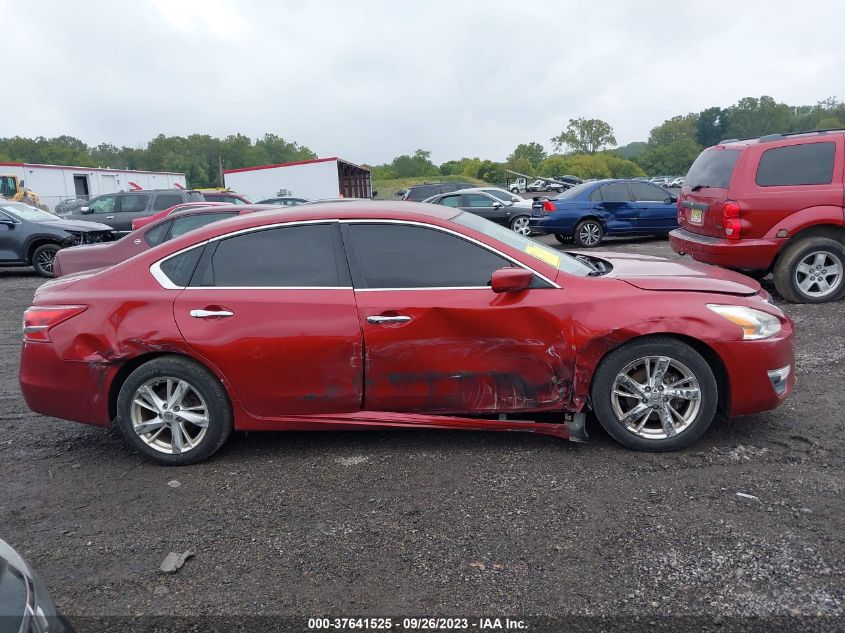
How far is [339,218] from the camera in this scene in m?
4.11

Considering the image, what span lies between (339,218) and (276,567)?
2.09 metres

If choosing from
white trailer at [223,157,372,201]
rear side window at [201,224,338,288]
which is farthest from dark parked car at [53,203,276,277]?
white trailer at [223,157,372,201]

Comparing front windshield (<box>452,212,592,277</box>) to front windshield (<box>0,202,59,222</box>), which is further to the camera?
front windshield (<box>0,202,59,222</box>)

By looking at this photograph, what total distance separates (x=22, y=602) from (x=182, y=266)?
264 cm

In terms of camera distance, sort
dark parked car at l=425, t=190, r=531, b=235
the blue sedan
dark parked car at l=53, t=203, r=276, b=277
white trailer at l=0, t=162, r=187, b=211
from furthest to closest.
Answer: white trailer at l=0, t=162, r=187, b=211
dark parked car at l=425, t=190, r=531, b=235
the blue sedan
dark parked car at l=53, t=203, r=276, b=277

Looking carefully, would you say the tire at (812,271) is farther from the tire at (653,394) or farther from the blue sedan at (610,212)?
the blue sedan at (610,212)

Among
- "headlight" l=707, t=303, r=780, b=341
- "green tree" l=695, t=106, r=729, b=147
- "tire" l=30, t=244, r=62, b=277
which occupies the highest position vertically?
"green tree" l=695, t=106, r=729, b=147

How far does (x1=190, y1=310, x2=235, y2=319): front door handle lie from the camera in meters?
3.93

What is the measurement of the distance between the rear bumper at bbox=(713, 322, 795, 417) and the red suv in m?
3.92

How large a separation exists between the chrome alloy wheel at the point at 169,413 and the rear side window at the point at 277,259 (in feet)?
2.21

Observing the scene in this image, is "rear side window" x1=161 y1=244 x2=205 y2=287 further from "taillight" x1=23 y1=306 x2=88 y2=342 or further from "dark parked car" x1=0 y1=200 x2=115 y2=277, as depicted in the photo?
"dark parked car" x1=0 y1=200 x2=115 y2=277

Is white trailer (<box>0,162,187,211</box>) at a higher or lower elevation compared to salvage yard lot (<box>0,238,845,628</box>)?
higher

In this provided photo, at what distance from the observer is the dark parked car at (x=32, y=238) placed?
1268 centimetres

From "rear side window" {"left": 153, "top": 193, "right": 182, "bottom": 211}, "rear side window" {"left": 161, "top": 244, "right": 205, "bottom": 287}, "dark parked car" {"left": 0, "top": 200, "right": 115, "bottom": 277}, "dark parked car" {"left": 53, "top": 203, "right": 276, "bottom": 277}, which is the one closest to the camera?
"rear side window" {"left": 161, "top": 244, "right": 205, "bottom": 287}
